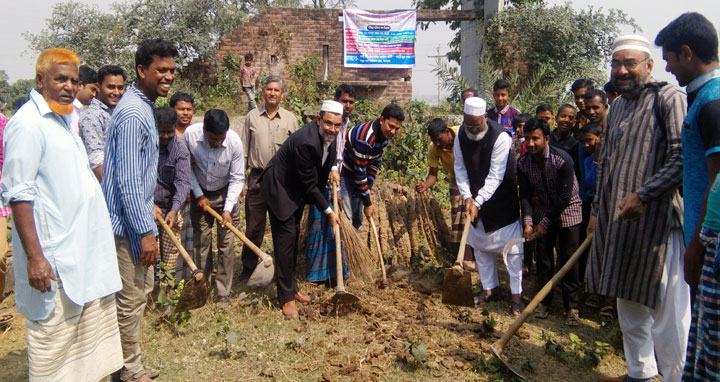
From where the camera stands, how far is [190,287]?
12.7ft

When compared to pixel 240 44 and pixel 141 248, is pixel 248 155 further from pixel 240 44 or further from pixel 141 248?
pixel 240 44

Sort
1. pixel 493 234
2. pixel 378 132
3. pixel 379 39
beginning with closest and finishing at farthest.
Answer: pixel 493 234 < pixel 378 132 < pixel 379 39

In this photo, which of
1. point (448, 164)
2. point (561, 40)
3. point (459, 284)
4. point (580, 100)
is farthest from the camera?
point (561, 40)

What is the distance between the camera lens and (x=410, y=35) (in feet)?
42.5

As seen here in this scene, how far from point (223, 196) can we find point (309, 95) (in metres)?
8.43

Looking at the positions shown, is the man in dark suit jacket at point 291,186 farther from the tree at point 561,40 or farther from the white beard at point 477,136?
the tree at point 561,40

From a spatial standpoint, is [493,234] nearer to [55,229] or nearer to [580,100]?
[580,100]

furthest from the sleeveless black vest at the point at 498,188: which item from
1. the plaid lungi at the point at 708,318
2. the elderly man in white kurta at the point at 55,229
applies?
the elderly man in white kurta at the point at 55,229

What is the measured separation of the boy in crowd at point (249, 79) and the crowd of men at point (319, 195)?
7596mm

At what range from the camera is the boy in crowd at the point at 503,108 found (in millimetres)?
5945

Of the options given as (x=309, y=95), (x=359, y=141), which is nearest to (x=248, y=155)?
(x=359, y=141)

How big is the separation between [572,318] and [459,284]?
1.04 m

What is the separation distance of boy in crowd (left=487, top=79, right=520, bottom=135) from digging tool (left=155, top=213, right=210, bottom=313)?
382cm

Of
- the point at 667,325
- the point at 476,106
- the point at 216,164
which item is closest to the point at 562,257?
the point at 476,106
